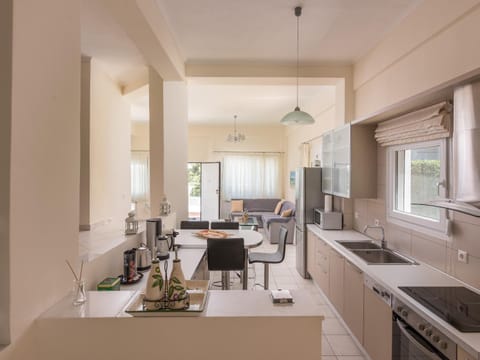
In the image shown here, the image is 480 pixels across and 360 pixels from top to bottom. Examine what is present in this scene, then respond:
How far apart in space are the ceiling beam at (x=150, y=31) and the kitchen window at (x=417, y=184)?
7.76ft

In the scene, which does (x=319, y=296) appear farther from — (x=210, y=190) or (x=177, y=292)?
(x=210, y=190)

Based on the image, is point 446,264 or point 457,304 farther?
point 446,264

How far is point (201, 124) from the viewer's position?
890 centimetres

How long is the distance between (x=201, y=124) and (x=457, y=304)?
314 inches

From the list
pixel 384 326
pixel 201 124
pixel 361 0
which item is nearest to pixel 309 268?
pixel 384 326

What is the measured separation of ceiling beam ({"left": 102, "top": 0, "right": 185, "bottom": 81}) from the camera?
2.12 metres

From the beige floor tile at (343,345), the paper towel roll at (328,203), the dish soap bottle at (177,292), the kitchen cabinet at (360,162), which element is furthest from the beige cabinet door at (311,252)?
the dish soap bottle at (177,292)

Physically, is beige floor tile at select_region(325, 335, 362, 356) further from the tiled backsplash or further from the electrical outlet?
the electrical outlet

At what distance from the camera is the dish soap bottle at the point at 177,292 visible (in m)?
1.30

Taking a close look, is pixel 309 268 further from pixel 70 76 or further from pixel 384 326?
pixel 70 76

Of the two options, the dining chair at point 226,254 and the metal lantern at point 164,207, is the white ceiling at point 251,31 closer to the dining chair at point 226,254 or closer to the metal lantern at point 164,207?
the metal lantern at point 164,207

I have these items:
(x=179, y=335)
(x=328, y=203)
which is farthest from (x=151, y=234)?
(x=328, y=203)

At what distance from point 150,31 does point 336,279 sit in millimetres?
2873

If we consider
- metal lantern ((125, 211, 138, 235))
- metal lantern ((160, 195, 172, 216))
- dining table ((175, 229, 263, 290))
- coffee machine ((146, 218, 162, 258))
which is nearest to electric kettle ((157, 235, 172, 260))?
coffee machine ((146, 218, 162, 258))
